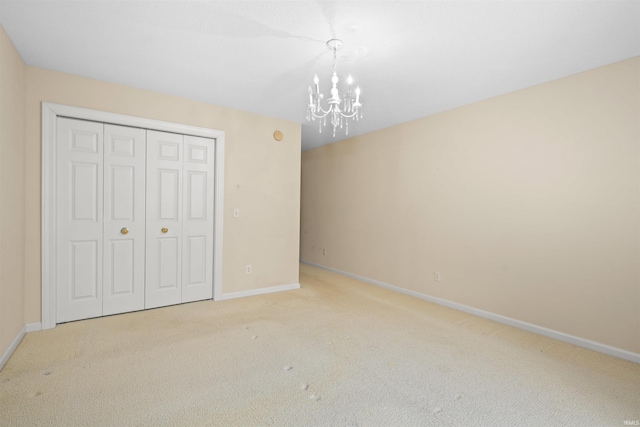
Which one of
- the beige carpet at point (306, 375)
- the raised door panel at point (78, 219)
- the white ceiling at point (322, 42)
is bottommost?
the beige carpet at point (306, 375)

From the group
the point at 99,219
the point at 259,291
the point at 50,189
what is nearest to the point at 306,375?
the point at 259,291

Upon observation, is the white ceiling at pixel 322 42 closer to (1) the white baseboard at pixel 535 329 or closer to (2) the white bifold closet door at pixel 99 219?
(2) the white bifold closet door at pixel 99 219

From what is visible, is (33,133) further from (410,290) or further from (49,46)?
(410,290)

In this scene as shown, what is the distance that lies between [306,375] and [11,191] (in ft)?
8.67

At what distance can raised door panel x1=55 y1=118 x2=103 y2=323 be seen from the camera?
2926 millimetres

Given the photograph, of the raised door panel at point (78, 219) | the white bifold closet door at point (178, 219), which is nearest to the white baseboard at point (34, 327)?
the raised door panel at point (78, 219)

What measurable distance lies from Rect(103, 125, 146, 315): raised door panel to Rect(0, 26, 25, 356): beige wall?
2.09ft

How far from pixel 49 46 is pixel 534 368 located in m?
4.44

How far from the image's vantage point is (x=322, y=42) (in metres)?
2.27

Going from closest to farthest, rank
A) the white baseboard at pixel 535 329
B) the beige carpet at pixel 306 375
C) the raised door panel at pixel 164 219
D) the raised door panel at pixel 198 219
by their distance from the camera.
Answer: the beige carpet at pixel 306 375, the white baseboard at pixel 535 329, the raised door panel at pixel 164 219, the raised door panel at pixel 198 219

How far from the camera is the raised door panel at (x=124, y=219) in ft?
10.3

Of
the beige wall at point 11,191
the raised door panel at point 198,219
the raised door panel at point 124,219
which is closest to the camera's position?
the beige wall at point 11,191

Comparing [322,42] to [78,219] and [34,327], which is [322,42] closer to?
[78,219]

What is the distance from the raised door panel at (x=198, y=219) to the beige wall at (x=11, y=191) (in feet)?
4.50
